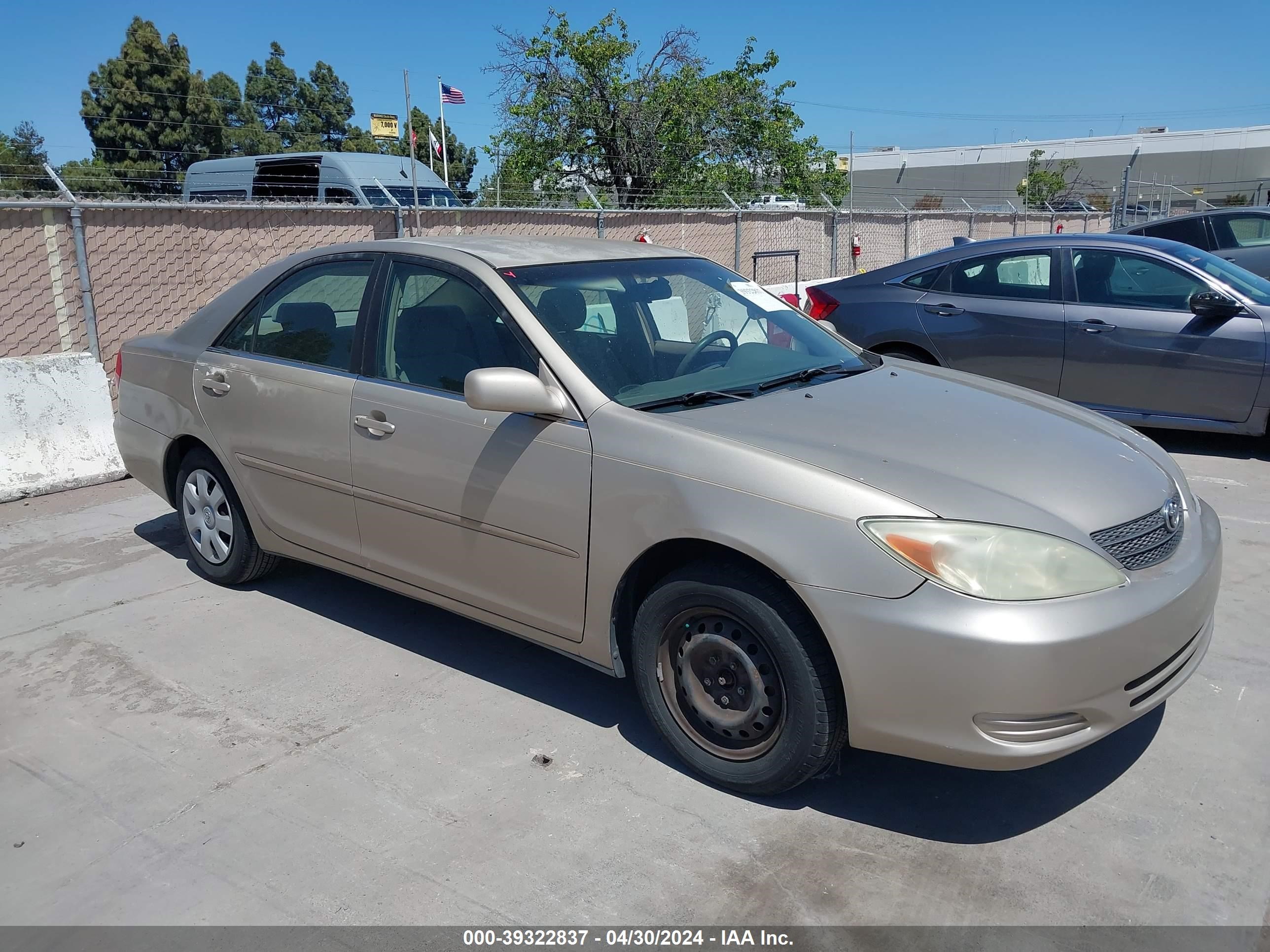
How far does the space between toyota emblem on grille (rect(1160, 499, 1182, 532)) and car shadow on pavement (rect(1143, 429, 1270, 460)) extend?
4377 mm

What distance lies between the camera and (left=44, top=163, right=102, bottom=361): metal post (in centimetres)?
767

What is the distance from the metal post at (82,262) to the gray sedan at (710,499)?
11.7 ft

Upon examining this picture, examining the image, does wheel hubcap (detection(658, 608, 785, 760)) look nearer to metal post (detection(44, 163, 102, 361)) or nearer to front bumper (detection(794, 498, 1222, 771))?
front bumper (detection(794, 498, 1222, 771))

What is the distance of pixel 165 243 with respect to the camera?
8.98m

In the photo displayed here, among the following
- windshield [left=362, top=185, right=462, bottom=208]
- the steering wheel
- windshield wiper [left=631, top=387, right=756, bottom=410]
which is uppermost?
windshield [left=362, top=185, right=462, bottom=208]

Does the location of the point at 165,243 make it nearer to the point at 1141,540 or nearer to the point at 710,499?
the point at 710,499

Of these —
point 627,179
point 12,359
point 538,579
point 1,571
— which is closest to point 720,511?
point 538,579

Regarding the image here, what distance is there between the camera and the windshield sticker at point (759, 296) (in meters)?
4.52

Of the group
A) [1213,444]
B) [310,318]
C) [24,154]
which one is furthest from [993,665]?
[24,154]

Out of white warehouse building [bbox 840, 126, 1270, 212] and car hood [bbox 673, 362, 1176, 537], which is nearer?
car hood [bbox 673, 362, 1176, 537]

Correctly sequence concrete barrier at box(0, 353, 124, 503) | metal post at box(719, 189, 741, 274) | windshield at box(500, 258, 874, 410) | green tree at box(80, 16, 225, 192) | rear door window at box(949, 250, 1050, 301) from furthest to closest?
green tree at box(80, 16, 225, 192) < metal post at box(719, 189, 741, 274) < rear door window at box(949, 250, 1050, 301) < concrete barrier at box(0, 353, 124, 503) < windshield at box(500, 258, 874, 410)

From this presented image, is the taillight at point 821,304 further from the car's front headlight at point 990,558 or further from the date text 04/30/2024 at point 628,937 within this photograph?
the date text 04/30/2024 at point 628,937

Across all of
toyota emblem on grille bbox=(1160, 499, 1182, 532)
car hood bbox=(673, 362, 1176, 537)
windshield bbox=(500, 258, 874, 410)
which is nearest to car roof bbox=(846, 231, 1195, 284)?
windshield bbox=(500, 258, 874, 410)

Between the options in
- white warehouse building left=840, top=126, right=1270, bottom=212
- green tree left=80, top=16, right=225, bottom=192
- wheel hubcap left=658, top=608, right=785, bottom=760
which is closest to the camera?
wheel hubcap left=658, top=608, right=785, bottom=760
